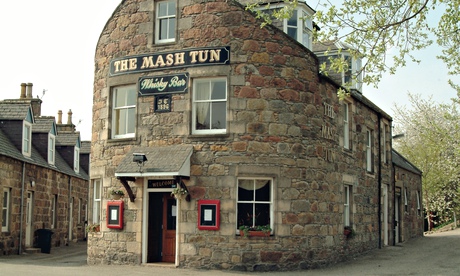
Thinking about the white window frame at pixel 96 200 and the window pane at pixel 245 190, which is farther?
the white window frame at pixel 96 200

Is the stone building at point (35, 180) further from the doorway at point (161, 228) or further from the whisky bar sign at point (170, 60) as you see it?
the doorway at point (161, 228)

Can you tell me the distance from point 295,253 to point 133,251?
4816 millimetres

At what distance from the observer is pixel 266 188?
17.8 metres

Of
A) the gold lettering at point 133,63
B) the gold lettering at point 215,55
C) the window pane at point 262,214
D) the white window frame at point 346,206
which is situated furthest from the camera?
the white window frame at point 346,206

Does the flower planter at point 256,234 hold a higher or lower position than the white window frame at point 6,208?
lower

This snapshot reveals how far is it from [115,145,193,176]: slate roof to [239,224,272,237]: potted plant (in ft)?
7.44

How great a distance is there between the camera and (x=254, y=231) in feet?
56.4

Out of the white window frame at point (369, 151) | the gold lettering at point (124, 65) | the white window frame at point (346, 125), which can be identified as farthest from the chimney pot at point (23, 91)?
the white window frame at point (369, 151)

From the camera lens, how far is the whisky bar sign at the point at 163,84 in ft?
59.8

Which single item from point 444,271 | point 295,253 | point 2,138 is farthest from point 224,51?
→ point 2,138

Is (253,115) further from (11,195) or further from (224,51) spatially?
(11,195)

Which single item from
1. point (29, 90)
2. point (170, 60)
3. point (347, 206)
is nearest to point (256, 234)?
point (347, 206)

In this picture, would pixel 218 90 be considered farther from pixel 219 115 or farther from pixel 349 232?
pixel 349 232

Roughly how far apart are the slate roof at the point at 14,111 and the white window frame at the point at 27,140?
0.38m
